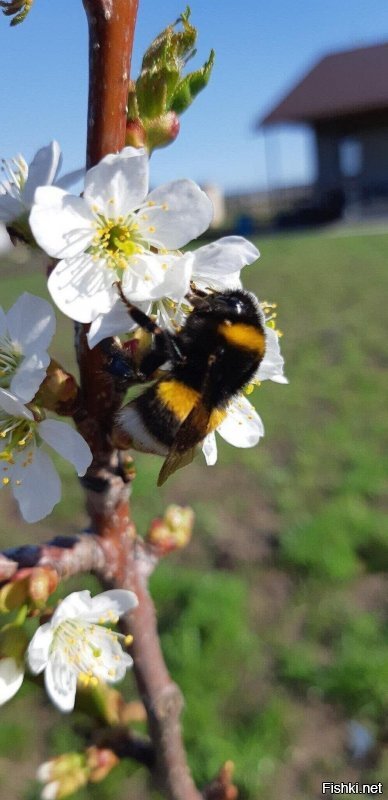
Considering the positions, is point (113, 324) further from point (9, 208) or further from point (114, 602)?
point (114, 602)

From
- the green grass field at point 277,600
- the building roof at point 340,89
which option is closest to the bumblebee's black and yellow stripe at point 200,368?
the green grass field at point 277,600

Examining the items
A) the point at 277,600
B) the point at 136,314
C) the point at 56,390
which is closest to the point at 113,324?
the point at 136,314

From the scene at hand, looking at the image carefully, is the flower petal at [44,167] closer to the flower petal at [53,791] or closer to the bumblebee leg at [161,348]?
the bumblebee leg at [161,348]

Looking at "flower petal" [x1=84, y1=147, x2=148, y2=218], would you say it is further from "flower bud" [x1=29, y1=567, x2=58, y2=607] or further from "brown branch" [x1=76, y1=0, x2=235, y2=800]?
"flower bud" [x1=29, y1=567, x2=58, y2=607]

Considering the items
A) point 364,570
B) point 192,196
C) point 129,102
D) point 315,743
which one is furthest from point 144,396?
point 364,570

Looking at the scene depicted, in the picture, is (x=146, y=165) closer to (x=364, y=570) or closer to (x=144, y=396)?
(x=144, y=396)

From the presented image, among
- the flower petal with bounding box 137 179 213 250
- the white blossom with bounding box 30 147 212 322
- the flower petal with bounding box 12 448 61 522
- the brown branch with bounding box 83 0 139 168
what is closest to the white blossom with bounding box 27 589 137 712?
the flower petal with bounding box 12 448 61 522
